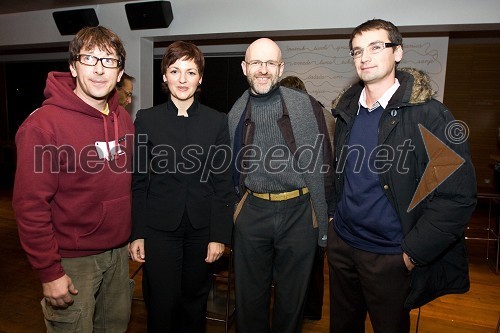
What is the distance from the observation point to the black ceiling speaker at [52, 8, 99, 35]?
14.7ft

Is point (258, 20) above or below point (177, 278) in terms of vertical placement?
above

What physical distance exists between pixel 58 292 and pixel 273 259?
41.8 inches

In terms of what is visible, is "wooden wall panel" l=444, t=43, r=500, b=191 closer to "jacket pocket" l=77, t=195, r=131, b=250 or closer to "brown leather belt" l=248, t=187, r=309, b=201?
"brown leather belt" l=248, t=187, r=309, b=201

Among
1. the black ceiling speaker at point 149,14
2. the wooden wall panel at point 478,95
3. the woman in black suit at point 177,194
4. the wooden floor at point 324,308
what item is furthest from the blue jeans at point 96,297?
the wooden wall panel at point 478,95

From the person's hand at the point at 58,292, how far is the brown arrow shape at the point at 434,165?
4.78 ft

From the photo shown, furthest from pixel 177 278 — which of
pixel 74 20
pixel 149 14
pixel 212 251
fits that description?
pixel 74 20

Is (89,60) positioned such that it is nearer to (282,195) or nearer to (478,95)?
(282,195)

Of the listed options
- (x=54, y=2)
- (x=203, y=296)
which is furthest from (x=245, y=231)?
(x=54, y=2)

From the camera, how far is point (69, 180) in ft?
4.60

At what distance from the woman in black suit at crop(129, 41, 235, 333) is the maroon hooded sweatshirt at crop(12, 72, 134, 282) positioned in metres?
0.11

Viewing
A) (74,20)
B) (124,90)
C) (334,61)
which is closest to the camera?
(124,90)

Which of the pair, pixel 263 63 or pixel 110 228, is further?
pixel 263 63

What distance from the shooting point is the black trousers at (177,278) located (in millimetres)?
1694

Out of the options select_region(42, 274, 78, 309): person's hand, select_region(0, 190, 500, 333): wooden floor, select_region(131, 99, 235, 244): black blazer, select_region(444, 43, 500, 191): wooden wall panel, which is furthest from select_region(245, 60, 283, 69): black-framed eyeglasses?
select_region(444, 43, 500, 191): wooden wall panel
